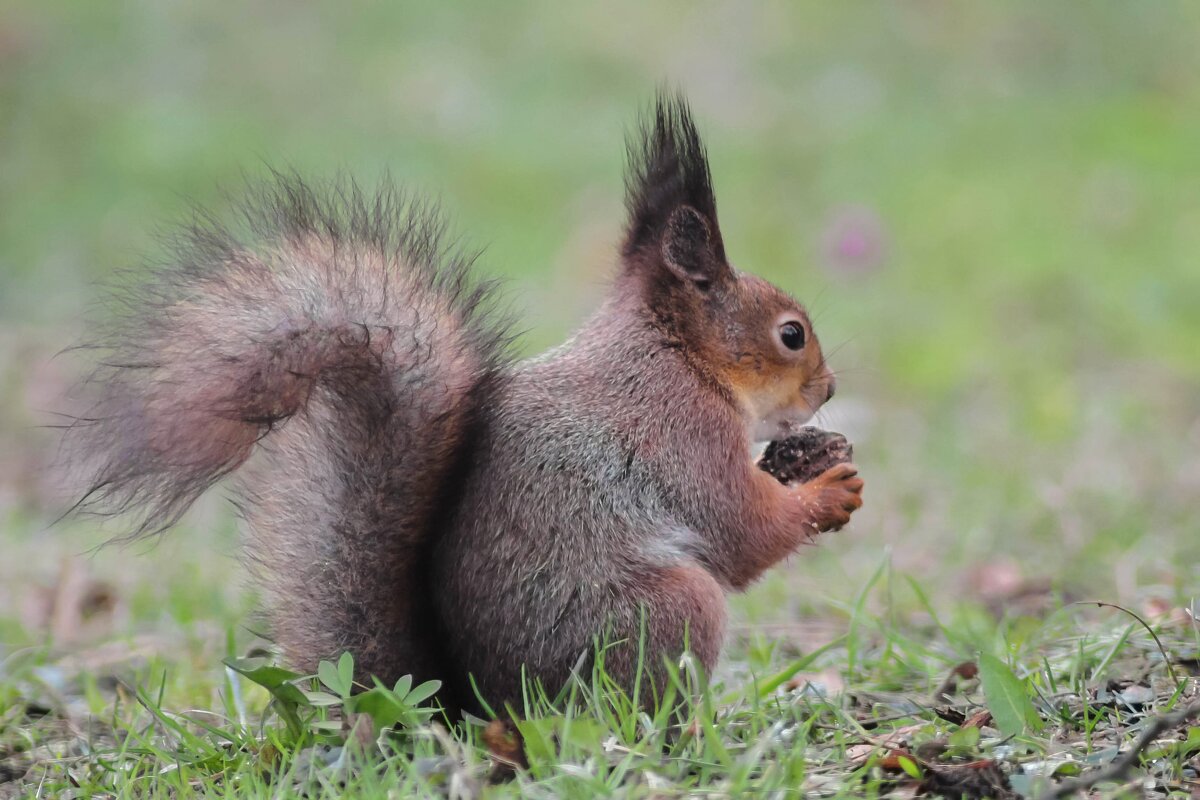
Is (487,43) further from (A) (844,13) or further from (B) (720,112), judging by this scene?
(A) (844,13)

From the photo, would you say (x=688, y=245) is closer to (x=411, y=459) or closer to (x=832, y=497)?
(x=832, y=497)

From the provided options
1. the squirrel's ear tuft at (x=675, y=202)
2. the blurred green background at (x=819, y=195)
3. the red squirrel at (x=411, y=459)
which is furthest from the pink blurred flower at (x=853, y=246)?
the red squirrel at (x=411, y=459)

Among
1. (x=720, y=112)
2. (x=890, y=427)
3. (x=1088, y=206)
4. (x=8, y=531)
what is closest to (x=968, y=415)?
(x=890, y=427)

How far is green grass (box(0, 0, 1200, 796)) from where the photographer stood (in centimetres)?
201

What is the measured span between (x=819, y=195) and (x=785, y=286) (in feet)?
4.39

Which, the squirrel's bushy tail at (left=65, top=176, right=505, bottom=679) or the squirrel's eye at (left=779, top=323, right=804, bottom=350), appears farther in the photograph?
the squirrel's eye at (left=779, top=323, right=804, bottom=350)

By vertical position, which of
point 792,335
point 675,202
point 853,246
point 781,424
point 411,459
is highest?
point 853,246

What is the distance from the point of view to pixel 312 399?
6.36 feet

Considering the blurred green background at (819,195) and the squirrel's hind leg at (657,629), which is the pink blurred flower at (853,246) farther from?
the squirrel's hind leg at (657,629)

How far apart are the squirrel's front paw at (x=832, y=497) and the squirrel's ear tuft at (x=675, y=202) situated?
38 cm

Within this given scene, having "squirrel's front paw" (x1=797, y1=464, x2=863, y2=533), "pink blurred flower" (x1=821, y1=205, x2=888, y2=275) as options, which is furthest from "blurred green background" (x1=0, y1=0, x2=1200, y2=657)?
"squirrel's front paw" (x1=797, y1=464, x2=863, y2=533)

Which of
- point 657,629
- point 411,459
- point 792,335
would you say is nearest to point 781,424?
point 792,335

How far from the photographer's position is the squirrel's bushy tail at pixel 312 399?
5.91 ft

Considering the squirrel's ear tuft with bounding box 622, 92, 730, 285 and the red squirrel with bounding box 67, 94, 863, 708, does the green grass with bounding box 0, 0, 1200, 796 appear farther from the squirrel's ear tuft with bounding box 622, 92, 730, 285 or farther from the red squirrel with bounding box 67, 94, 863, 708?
the squirrel's ear tuft with bounding box 622, 92, 730, 285
